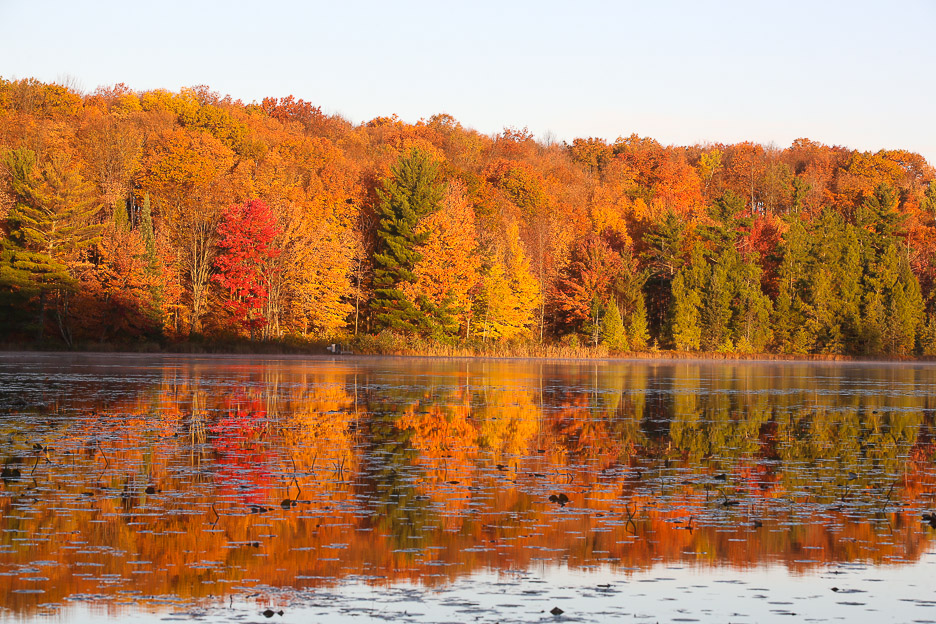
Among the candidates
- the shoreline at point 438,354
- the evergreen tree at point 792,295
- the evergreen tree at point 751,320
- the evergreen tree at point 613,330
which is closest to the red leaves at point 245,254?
the shoreline at point 438,354

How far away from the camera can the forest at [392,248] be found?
57.9 metres

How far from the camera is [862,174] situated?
97625mm

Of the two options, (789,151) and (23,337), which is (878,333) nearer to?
(789,151)

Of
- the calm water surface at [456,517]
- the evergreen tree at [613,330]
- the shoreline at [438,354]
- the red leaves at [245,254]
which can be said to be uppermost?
the red leaves at [245,254]

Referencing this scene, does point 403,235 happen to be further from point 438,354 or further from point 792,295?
point 792,295

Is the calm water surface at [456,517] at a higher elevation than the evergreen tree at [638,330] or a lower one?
lower

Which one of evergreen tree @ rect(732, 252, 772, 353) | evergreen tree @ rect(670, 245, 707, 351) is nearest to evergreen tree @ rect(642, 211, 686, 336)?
evergreen tree @ rect(670, 245, 707, 351)

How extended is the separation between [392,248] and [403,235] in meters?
1.22

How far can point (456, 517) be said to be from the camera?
9391 millimetres

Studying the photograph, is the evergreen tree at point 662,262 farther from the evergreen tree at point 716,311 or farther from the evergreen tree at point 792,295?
the evergreen tree at point 792,295

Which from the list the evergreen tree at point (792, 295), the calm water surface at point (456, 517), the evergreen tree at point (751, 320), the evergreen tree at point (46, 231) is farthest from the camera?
the evergreen tree at point (792, 295)

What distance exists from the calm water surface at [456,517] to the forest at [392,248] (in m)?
42.0

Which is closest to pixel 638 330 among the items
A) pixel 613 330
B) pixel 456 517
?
pixel 613 330

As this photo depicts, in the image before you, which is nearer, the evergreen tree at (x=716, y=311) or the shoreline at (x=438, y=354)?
the shoreline at (x=438, y=354)
